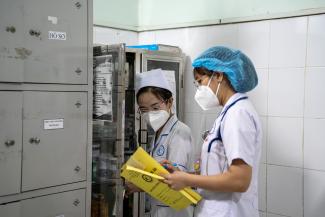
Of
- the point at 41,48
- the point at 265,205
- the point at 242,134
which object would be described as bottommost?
the point at 265,205

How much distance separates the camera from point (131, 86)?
2.41 meters

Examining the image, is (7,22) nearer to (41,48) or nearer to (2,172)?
(41,48)

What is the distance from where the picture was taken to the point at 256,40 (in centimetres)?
245

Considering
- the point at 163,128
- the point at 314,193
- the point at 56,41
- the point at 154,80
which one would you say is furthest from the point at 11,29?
the point at 314,193

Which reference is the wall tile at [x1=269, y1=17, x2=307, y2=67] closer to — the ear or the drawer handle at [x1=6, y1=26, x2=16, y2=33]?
the ear

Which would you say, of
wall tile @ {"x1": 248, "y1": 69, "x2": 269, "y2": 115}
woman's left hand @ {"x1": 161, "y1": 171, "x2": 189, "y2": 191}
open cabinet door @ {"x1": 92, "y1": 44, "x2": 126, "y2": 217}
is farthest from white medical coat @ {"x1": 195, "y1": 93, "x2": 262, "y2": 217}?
wall tile @ {"x1": 248, "y1": 69, "x2": 269, "y2": 115}

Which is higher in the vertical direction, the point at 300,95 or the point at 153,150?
the point at 300,95

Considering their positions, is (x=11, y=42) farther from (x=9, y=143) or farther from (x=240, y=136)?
(x=240, y=136)

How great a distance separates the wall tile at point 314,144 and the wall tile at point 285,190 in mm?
96

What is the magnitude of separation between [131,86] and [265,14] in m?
0.98

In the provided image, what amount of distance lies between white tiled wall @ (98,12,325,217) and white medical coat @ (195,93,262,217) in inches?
33.9

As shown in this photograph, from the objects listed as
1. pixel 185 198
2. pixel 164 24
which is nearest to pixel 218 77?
pixel 185 198

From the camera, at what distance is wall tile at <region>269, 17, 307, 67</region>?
2252 millimetres

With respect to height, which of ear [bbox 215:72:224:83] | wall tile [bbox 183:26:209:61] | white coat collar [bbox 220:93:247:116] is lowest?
white coat collar [bbox 220:93:247:116]
